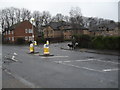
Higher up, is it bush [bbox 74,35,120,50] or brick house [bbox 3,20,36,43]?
brick house [bbox 3,20,36,43]

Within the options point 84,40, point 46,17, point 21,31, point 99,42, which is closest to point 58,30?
point 46,17

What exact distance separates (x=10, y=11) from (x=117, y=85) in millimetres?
76815

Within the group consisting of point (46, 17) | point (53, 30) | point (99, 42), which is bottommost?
point (99, 42)

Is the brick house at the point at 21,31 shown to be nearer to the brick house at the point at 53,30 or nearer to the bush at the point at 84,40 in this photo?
the brick house at the point at 53,30

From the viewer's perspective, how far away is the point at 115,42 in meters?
20.8

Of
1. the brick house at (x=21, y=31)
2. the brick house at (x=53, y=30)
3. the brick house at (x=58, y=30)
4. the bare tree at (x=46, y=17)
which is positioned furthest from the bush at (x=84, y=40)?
the bare tree at (x=46, y=17)

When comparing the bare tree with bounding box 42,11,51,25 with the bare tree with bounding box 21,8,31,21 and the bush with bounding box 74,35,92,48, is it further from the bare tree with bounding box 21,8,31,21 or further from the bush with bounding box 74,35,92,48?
the bush with bounding box 74,35,92,48

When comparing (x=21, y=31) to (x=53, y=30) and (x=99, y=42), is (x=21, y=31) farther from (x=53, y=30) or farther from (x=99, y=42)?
(x=99, y=42)

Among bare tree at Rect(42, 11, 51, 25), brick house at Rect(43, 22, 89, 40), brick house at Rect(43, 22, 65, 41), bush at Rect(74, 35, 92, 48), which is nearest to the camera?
bush at Rect(74, 35, 92, 48)

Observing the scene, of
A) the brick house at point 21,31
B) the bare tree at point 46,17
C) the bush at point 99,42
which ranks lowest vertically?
the bush at point 99,42

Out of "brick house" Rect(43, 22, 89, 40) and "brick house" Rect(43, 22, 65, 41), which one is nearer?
"brick house" Rect(43, 22, 65, 41)

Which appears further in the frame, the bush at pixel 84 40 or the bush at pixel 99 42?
the bush at pixel 84 40

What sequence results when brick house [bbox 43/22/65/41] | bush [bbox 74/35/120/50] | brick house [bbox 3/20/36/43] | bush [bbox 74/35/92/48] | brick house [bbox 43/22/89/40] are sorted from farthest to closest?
1. brick house [bbox 43/22/89/40]
2. brick house [bbox 43/22/65/41]
3. brick house [bbox 3/20/36/43]
4. bush [bbox 74/35/92/48]
5. bush [bbox 74/35/120/50]

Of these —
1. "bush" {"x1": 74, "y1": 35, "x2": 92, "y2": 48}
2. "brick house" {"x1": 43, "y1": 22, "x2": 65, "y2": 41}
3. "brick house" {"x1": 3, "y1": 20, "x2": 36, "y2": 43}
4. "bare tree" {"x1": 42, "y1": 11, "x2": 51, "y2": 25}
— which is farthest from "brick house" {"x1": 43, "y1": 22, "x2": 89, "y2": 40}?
"bush" {"x1": 74, "y1": 35, "x2": 92, "y2": 48}
